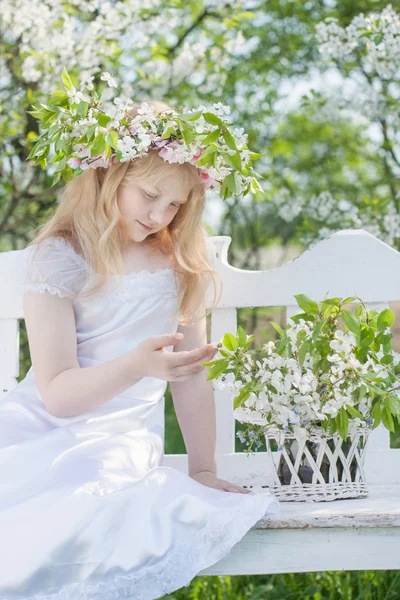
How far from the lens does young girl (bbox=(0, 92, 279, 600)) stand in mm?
1613

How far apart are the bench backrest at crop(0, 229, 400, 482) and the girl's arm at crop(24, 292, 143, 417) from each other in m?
0.44

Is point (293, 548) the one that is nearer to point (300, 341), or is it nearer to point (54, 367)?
point (300, 341)

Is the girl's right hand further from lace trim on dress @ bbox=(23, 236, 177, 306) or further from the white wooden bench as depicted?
the white wooden bench

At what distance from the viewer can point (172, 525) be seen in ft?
5.43

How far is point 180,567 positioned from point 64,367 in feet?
1.94

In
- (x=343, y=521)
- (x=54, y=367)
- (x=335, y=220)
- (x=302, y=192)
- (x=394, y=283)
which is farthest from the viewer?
(x=302, y=192)

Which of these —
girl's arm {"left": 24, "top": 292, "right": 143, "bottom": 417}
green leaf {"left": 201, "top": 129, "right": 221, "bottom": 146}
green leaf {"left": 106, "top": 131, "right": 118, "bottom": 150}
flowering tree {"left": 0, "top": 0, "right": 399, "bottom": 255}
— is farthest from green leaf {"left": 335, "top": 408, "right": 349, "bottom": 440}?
flowering tree {"left": 0, "top": 0, "right": 399, "bottom": 255}

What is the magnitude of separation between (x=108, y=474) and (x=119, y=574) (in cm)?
26

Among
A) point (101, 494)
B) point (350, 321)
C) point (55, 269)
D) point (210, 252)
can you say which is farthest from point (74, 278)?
point (350, 321)

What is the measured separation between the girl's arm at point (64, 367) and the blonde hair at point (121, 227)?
108 mm

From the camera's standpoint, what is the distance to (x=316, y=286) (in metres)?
2.42

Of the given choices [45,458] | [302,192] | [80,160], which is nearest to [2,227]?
[80,160]

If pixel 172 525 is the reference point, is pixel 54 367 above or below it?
above

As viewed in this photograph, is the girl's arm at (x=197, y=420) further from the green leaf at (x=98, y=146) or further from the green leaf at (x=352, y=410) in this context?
the green leaf at (x=98, y=146)
